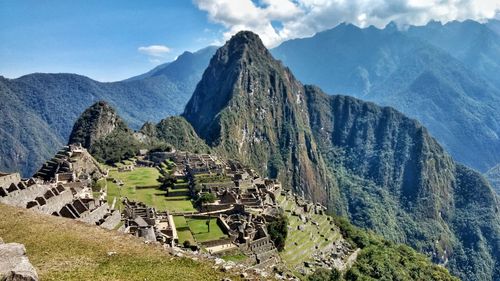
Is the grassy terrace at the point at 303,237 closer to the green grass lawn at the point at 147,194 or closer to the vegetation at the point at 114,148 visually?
the green grass lawn at the point at 147,194

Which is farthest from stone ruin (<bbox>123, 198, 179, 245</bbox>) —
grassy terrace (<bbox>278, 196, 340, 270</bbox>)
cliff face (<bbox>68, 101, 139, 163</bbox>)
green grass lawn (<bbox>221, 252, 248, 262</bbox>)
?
cliff face (<bbox>68, 101, 139, 163</bbox>)

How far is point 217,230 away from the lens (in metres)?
60.6

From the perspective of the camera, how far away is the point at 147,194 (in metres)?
75.8

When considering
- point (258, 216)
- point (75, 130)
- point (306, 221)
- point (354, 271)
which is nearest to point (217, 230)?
point (258, 216)

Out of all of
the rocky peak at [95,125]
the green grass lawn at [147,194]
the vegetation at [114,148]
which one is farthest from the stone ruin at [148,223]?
the rocky peak at [95,125]

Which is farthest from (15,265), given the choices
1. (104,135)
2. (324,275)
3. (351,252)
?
(104,135)

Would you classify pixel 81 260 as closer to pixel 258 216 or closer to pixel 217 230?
pixel 217 230

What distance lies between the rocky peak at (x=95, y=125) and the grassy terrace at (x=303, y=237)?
78757 mm

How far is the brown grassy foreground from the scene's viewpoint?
22.6 m

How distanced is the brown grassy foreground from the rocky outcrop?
1.62 metres

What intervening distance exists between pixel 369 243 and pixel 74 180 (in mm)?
64445

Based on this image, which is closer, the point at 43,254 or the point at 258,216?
the point at 43,254

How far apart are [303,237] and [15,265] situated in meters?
65.3

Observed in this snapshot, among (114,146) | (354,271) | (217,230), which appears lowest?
(354,271)
